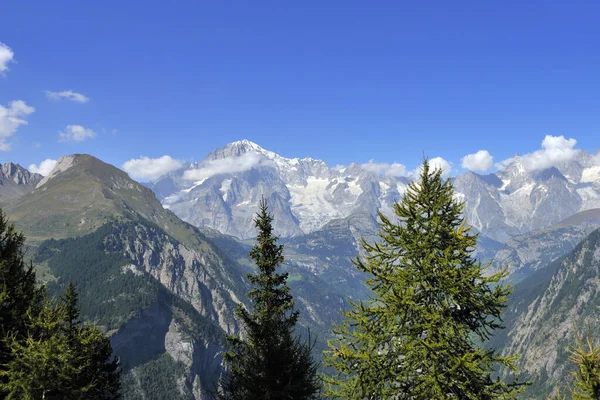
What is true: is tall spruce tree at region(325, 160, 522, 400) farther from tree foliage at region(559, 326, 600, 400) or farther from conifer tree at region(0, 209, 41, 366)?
conifer tree at region(0, 209, 41, 366)

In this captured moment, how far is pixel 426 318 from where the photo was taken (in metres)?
15.1

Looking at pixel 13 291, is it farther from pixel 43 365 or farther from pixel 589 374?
pixel 589 374

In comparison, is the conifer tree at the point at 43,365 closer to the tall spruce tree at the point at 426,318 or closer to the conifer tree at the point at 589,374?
the tall spruce tree at the point at 426,318

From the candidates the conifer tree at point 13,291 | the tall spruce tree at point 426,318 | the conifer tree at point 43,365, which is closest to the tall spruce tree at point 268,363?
the tall spruce tree at point 426,318

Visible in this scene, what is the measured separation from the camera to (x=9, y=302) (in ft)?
84.5

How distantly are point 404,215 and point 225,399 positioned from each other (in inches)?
521

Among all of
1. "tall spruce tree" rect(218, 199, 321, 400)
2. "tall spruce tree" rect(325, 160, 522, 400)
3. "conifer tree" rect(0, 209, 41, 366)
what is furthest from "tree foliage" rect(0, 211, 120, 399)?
"tall spruce tree" rect(325, 160, 522, 400)

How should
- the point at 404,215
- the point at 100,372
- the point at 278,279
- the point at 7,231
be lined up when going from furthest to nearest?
the point at 100,372, the point at 7,231, the point at 278,279, the point at 404,215

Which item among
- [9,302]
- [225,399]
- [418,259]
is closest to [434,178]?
[418,259]

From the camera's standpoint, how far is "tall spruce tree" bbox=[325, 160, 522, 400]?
568 inches

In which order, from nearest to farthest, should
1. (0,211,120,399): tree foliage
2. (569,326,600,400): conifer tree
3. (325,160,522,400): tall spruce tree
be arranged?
(325,160,522,400): tall spruce tree
(569,326,600,400): conifer tree
(0,211,120,399): tree foliage

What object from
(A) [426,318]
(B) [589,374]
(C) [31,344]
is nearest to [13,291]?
(C) [31,344]

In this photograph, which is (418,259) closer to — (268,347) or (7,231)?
(268,347)

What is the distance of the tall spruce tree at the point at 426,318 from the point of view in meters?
14.4
